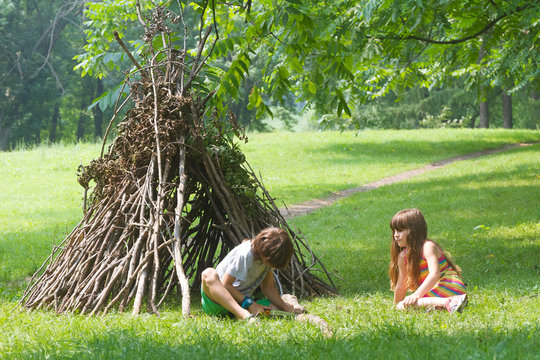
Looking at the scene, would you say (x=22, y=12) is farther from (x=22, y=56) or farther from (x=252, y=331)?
(x=252, y=331)

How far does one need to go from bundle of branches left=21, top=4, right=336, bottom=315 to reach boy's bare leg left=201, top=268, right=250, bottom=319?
27 centimetres

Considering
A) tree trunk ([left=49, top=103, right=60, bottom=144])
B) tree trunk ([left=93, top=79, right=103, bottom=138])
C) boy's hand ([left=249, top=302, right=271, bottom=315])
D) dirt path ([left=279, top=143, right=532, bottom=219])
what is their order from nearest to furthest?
1. boy's hand ([left=249, top=302, right=271, bottom=315])
2. dirt path ([left=279, top=143, right=532, bottom=219])
3. tree trunk ([left=93, top=79, right=103, bottom=138])
4. tree trunk ([left=49, top=103, right=60, bottom=144])

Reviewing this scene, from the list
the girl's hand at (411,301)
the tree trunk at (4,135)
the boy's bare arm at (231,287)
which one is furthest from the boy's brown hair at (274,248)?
the tree trunk at (4,135)

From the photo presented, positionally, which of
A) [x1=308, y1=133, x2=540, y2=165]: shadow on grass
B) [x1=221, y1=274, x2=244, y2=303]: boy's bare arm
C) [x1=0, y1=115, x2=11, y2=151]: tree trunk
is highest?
[x1=221, y1=274, x2=244, y2=303]: boy's bare arm

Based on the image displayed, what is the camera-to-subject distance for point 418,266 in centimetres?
502

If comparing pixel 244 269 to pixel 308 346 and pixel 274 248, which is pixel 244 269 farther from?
pixel 308 346

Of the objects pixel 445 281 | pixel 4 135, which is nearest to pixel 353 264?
pixel 445 281

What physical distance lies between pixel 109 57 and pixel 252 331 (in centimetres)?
392

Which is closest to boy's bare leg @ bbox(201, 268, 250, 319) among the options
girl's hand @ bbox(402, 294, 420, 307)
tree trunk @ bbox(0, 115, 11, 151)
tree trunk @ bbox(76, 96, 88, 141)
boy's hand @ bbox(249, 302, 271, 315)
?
boy's hand @ bbox(249, 302, 271, 315)

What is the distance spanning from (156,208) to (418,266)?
7.11 feet

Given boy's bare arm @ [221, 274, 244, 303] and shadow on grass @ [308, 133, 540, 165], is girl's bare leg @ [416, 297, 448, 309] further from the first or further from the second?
shadow on grass @ [308, 133, 540, 165]

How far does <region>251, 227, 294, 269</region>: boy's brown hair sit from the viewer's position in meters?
4.53

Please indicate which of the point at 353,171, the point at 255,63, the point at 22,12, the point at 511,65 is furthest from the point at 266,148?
the point at 22,12

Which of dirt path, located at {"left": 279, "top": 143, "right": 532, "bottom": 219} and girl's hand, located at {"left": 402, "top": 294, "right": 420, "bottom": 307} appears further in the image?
dirt path, located at {"left": 279, "top": 143, "right": 532, "bottom": 219}
